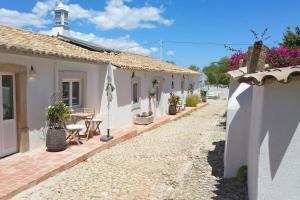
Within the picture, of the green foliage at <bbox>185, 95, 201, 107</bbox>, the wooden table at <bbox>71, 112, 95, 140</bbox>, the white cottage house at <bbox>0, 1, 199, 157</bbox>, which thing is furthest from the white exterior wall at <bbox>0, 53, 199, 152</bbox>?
the green foliage at <bbox>185, 95, 201, 107</bbox>

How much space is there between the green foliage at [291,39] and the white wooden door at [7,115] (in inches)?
565

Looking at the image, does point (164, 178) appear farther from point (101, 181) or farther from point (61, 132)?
point (61, 132)

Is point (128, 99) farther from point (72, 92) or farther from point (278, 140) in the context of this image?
point (278, 140)

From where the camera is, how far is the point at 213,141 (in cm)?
1302

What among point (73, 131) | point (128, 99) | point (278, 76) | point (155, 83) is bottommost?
point (73, 131)

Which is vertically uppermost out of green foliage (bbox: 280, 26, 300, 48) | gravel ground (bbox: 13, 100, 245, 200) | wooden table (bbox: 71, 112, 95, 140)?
green foliage (bbox: 280, 26, 300, 48)

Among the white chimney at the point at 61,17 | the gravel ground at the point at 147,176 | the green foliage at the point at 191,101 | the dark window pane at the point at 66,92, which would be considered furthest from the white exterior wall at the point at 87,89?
the green foliage at the point at 191,101

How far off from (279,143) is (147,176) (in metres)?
4.13

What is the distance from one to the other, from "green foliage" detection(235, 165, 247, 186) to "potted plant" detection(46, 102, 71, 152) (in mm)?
5091

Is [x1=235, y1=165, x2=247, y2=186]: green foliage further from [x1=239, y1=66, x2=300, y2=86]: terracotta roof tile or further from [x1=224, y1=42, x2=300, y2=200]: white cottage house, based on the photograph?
[x1=239, y1=66, x2=300, y2=86]: terracotta roof tile

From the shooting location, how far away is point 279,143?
4.82 meters

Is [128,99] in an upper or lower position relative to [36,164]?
upper

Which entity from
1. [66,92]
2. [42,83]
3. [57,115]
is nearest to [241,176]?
[57,115]

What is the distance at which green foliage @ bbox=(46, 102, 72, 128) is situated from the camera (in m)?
9.70
